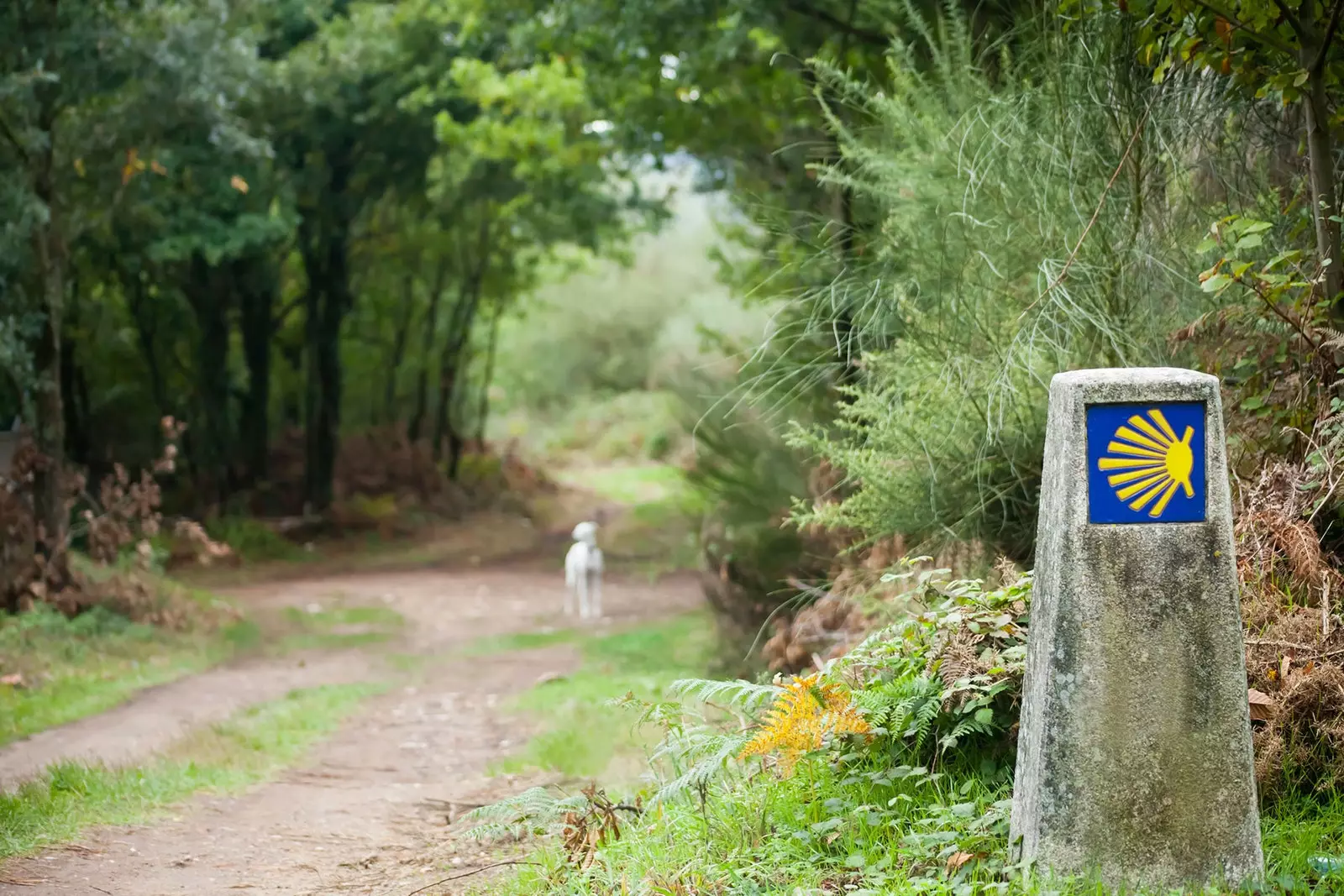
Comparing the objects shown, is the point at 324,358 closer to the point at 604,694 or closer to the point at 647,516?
the point at 647,516

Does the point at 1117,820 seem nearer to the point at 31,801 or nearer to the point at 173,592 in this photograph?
the point at 31,801

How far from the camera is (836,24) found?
35.4 feet

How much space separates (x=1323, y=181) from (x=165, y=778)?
263 inches

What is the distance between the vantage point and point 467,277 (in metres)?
29.0

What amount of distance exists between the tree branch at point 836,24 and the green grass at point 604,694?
5.53 m

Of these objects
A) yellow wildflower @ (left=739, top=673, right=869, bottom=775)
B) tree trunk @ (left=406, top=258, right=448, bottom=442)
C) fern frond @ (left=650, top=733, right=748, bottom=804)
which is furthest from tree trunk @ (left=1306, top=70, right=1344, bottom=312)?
tree trunk @ (left=406, top=258, right=448, bottom=442)

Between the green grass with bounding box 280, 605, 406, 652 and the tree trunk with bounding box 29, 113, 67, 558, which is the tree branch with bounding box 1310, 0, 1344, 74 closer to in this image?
the green grass with bounding box 280, 605, 406, 652

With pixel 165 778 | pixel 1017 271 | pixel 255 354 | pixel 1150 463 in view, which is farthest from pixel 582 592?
pixel 255 354

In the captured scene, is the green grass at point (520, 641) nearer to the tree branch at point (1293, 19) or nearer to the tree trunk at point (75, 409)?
the tree branch at point (1293, 19)

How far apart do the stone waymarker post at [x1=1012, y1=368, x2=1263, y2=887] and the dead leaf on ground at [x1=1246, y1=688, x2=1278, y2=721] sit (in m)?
0.69

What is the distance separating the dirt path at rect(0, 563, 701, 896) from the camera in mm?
5344

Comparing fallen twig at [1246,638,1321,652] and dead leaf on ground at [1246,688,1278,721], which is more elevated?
fallen twig at [1246,638,1321,652]

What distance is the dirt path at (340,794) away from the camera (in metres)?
5.34

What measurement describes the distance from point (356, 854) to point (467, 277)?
79.0ft
